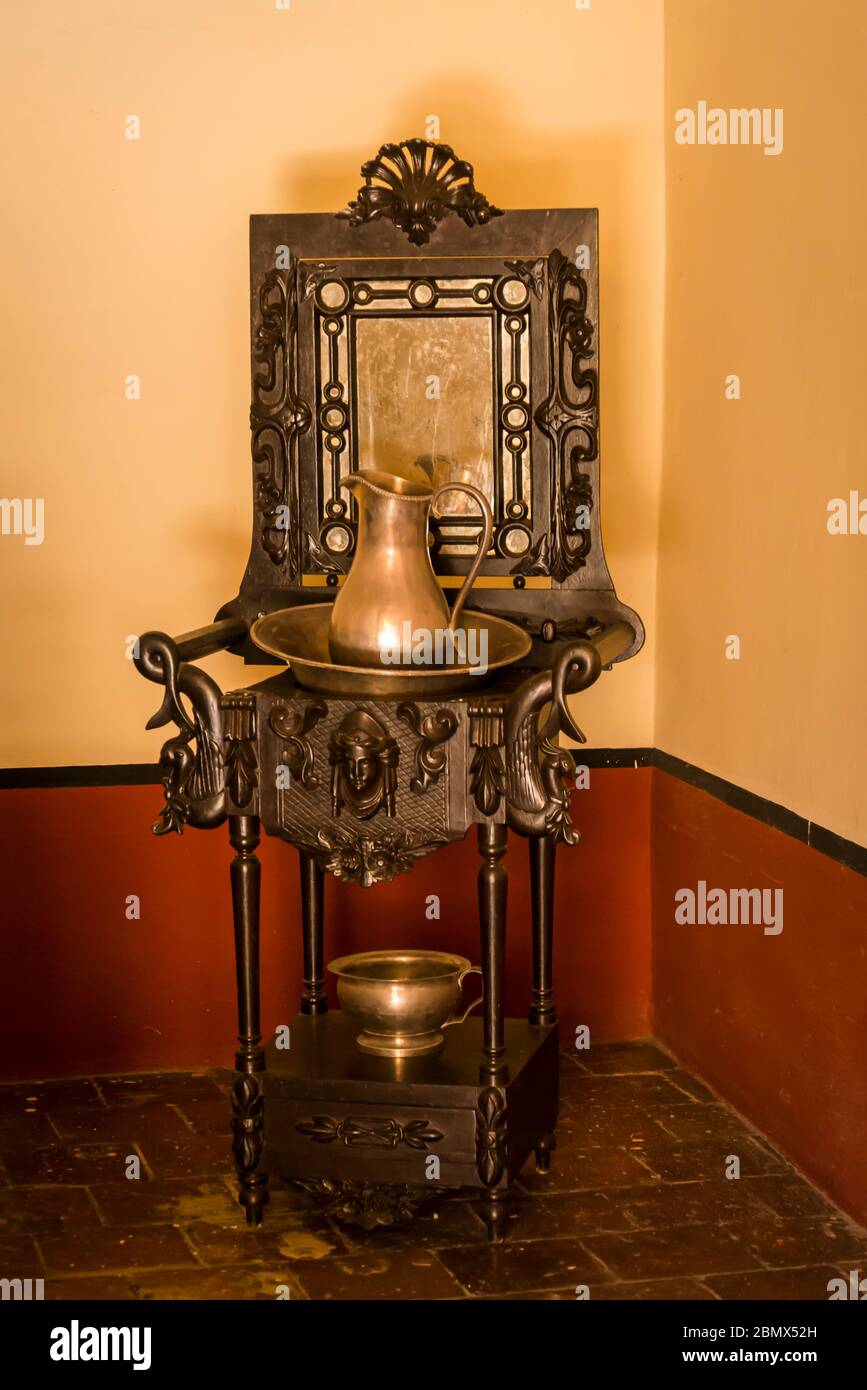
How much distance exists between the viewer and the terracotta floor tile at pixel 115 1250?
133 inches

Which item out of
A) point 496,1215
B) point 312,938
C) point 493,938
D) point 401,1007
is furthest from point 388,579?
point 496,1215

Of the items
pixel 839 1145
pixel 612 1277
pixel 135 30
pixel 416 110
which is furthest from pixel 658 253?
pixel 612 1277

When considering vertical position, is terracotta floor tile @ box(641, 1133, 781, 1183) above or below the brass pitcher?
below

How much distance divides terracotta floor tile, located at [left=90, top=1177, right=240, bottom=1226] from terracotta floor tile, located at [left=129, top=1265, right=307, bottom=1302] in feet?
0.83

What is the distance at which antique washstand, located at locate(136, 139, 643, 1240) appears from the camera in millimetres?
3430

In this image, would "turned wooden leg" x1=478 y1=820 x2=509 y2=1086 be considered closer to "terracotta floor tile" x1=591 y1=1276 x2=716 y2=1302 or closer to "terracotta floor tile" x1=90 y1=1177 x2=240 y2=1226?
"terracotta floor tile" x1=591 y1=1276 x2=716 y2=1302

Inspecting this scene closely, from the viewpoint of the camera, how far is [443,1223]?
11.8 feet

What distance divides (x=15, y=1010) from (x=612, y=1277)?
190 centimetres

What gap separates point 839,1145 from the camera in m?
3.58

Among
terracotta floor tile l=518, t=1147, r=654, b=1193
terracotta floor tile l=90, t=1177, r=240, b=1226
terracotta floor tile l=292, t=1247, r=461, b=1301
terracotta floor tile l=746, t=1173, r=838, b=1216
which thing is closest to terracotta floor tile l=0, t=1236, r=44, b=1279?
terracotta floor tile l=90, t=1177, r=240, b=1226

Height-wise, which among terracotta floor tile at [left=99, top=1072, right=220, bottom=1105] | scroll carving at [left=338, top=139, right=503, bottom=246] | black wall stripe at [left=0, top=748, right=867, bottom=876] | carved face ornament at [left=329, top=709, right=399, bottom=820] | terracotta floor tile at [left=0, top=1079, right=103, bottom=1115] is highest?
scroll carving at [left=338, top=139, right=503, bottom=246]

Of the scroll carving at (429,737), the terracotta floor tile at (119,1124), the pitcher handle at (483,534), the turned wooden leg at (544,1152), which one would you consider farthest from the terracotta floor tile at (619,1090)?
the pitcher handle at (483,534)

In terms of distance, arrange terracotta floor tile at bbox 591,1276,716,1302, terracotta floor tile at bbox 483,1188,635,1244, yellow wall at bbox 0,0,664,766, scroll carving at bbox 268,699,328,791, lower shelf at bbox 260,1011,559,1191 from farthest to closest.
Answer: yellow wall at bbox 0,0,664,766, terracotta floor tile at bbox 483,1188,635,1244, lower shelf at bbox 260,1011,559,1191, scroll carving at bbox 268,699,328,791, terracotta floor tile at bbox 591,1276,716,1302

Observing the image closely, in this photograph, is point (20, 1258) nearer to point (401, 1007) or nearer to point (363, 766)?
point (401, 1007)
